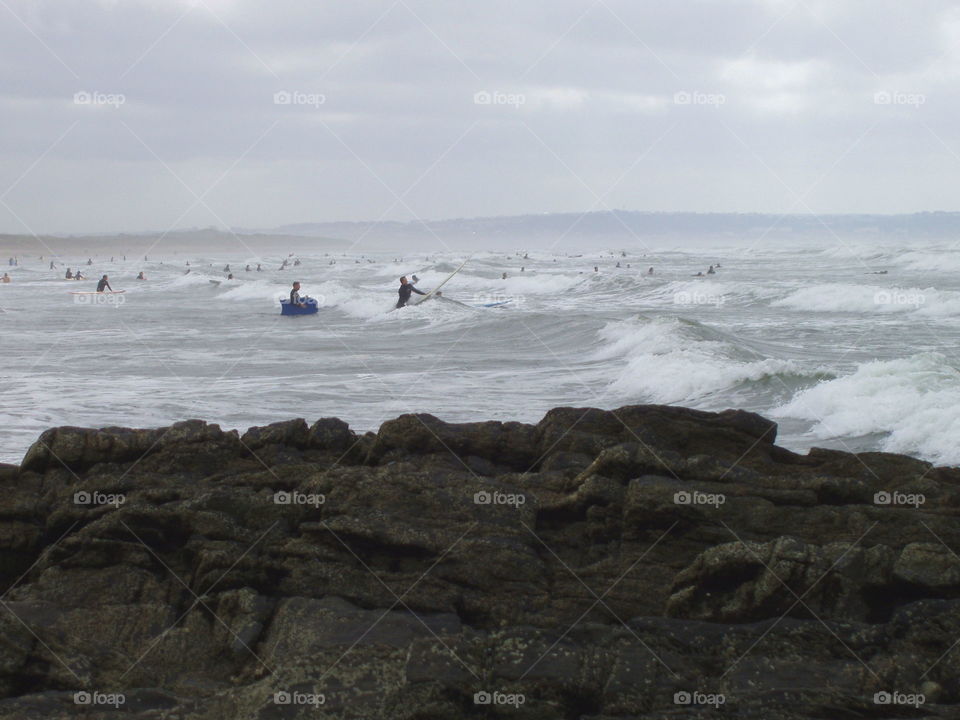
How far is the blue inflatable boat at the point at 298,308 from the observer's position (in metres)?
35.0

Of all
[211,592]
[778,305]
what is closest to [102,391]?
[211,592]

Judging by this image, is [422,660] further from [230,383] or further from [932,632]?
[230,383]

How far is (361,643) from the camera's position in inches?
212
